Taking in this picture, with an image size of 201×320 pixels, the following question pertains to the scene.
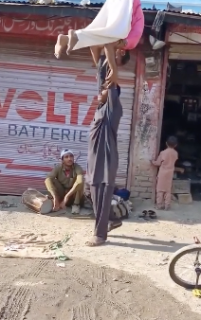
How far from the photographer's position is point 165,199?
888 centimetres

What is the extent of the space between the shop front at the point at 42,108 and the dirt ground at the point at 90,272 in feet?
3.28

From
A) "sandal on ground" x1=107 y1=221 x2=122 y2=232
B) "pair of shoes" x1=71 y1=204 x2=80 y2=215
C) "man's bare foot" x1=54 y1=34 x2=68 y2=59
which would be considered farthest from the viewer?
"pair of shoes" x1=71 y1=204 x2=80 y2=215

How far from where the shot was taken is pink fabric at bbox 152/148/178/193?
28.8ft

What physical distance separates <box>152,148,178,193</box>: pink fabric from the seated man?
1.21m

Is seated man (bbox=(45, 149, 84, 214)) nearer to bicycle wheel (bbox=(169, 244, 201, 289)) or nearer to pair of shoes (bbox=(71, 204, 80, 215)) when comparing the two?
pair of shoes (bbox=(71, 204, 80, 215))

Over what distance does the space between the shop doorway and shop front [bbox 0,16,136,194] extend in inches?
124

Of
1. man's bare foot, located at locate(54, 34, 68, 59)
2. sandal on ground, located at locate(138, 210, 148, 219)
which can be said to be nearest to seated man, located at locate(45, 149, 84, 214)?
sandal on ground, located at locate(138, 210, 148, 219)

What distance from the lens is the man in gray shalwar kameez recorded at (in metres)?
6.22

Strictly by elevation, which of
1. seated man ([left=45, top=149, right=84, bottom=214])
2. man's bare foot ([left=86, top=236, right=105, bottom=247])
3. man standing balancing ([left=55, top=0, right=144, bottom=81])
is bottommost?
man's bare foot ([left=86, top=236, right=105, bottom=247])

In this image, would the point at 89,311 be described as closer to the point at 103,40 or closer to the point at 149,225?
the point at 103,40

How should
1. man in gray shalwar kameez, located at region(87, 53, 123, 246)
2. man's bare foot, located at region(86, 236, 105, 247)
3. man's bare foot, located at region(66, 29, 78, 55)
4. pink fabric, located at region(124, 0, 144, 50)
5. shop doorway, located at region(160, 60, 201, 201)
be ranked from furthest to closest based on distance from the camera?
shop doorway, located at region(160, 60, 201, 201) → man's bare foot, located at region(86, 236, 105, 247) → man in gray shalwar kameez, located at region(87, 53, 123, 246) → pink fabric, located at region(124, 0, 144, 50) → man's bare foot, located at region(66, 29, 78, 55)

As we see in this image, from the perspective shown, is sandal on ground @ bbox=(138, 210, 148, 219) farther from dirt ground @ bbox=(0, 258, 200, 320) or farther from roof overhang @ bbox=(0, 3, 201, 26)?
roof overhang @ bbox=(0, 3, 201, 26)

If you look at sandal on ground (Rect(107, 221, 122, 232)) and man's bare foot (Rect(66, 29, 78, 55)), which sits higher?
man's bare foot (Rect(66, 29, 78, 55))

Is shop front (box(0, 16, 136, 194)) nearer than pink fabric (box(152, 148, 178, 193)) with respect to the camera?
No
